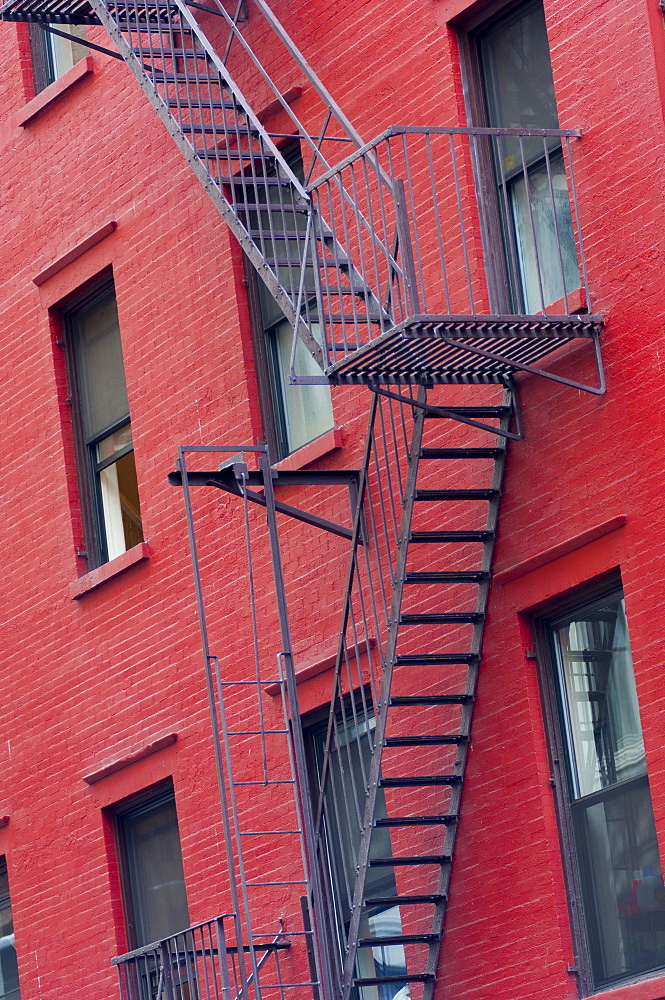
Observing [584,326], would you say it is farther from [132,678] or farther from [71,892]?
[71,892]

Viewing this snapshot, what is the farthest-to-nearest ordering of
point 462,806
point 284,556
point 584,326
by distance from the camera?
1. point 284,556
2. point 462,806
3. point 584,326

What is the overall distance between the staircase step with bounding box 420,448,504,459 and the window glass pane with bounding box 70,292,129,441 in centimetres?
472

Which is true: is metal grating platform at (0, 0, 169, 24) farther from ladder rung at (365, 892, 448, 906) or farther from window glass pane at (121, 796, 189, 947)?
ladder rung at (365, 892, 448, 906)

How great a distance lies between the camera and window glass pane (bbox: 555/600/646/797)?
460 inches

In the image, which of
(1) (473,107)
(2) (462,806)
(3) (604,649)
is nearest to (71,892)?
(2) (462,806)

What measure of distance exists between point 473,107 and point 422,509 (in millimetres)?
2523

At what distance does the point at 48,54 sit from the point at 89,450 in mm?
3659

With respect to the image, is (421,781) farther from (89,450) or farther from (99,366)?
(99,366)

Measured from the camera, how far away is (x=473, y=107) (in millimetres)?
12992

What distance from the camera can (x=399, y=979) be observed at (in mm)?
12102

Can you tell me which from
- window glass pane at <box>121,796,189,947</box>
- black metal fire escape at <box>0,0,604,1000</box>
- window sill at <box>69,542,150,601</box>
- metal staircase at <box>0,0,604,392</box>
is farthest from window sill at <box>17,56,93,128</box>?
window glass pane at <box>121,796,189,947</box>

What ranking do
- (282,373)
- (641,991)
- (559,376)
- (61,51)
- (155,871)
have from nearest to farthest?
(641,991)
(559,376)
(282,373)
(155,871)
(61,51)

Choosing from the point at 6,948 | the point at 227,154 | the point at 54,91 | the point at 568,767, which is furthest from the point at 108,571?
the point at 568,767

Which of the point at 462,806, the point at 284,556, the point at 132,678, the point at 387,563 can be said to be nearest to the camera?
the point at 462,806
